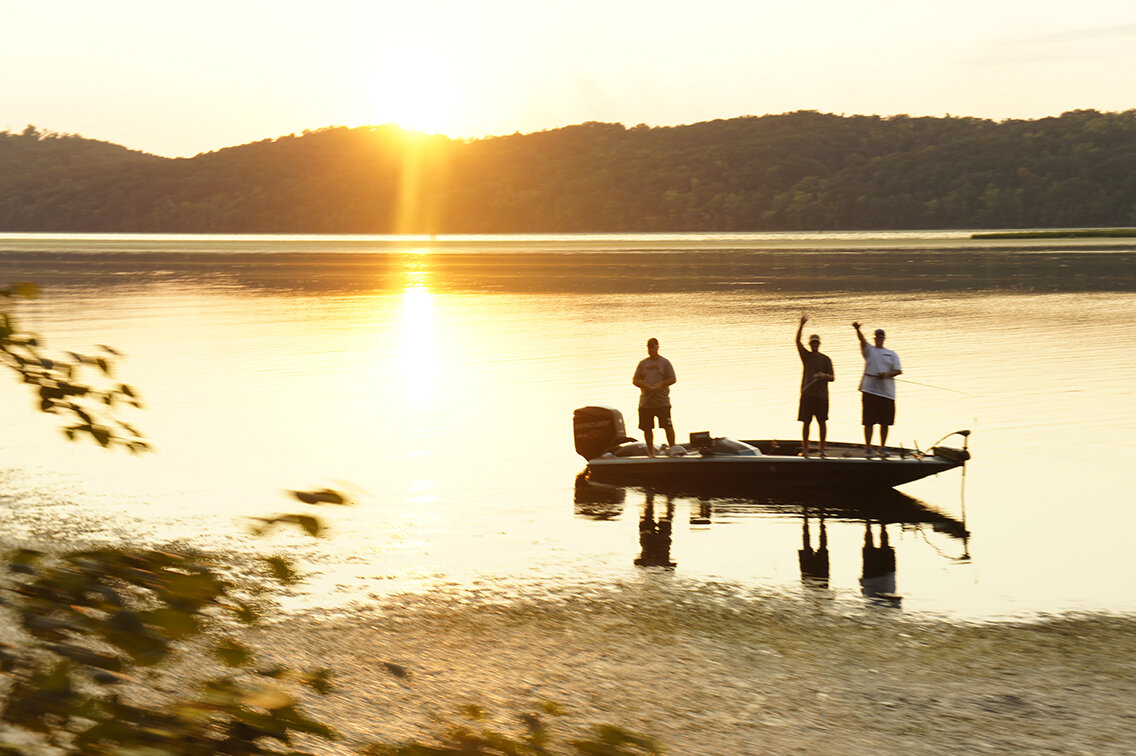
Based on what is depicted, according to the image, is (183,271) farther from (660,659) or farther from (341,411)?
(660,659)

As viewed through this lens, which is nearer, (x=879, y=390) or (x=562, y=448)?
(x=879, y=390)

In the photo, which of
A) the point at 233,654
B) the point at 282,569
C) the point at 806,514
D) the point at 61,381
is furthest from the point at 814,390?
the point at 233,654

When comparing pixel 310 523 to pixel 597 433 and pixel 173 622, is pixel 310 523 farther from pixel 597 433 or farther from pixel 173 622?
pixel 597 433

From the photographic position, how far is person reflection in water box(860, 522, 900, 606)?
42.5 feet

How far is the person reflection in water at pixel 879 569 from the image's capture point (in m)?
13.0

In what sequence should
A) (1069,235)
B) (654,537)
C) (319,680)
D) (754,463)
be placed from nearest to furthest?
(319,680), (654,537), (754,463), (1069,235)

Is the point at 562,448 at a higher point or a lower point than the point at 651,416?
lower

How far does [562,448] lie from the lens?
74.2 ft

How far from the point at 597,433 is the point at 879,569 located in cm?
683

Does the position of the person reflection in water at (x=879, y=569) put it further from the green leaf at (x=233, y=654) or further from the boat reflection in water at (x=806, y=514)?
the green leaf at (x=233, y=654)

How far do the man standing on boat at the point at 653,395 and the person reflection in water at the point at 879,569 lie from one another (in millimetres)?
4266

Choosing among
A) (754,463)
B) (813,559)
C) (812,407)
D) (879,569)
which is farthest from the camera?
(812,407)

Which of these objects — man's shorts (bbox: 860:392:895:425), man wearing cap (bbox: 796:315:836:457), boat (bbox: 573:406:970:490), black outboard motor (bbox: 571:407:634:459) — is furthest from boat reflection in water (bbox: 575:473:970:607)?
man's shorts (bbox: 860:392:895:425)

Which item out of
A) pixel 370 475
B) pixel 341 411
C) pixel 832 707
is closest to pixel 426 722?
pixel 832 707
